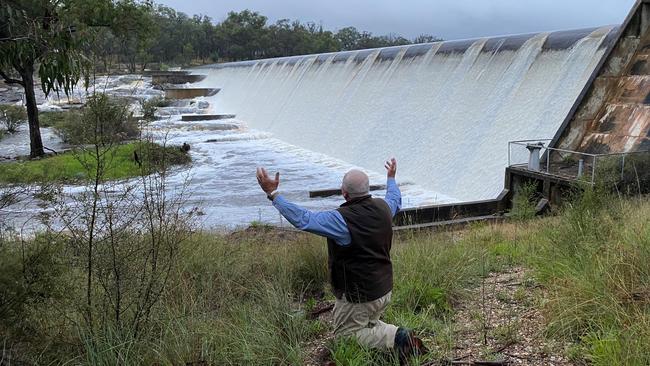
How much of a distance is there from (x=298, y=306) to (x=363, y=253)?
5.46ft

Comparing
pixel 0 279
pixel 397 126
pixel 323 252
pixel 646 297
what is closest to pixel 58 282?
pixel 0 279

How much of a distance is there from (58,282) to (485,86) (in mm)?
14184

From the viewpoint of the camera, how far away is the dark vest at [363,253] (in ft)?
11.2

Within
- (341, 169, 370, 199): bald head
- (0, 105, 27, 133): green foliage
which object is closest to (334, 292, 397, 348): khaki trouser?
(341, 169, 370, 199): bald head

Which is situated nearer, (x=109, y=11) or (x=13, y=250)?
(x=13, y=250)

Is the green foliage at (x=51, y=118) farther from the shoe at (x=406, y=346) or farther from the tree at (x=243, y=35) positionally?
the tree at (x=243, y=35)

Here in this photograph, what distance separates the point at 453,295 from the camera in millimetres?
4645

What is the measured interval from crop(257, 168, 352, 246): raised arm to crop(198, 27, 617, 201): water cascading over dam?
10231 millimetres

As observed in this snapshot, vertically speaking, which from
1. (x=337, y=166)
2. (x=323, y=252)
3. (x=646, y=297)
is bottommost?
(x=337, y=166)

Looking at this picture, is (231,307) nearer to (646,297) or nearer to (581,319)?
(581,319)

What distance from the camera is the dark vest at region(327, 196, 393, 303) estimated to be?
342 cm

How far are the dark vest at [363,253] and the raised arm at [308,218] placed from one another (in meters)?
0.05

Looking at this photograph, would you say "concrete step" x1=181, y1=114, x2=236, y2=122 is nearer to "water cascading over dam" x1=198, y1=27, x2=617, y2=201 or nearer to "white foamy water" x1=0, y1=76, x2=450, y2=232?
"white foamy water" x1=0, y1=76, x2=450, y2=232

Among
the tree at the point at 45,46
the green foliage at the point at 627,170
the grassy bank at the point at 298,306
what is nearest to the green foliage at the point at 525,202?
the green foliage at the point at 627,170
